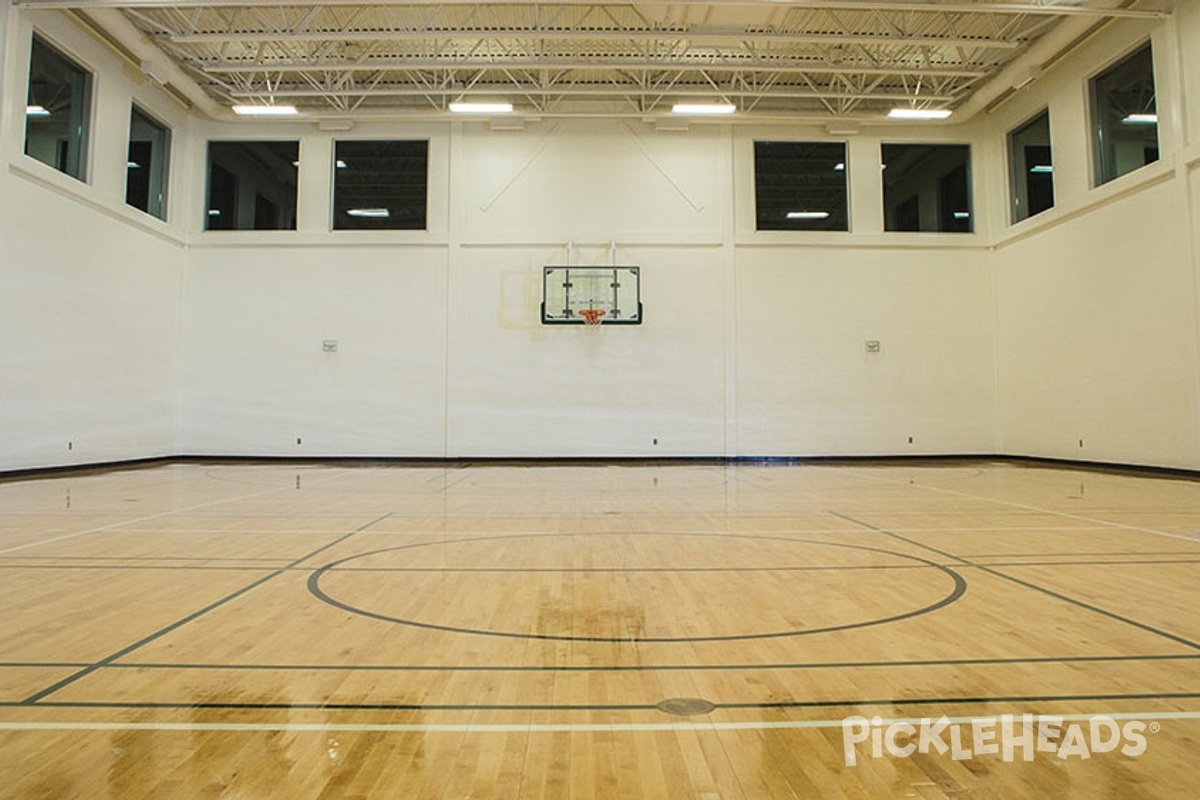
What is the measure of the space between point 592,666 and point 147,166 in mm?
12852

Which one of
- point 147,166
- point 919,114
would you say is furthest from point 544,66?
point 147,166

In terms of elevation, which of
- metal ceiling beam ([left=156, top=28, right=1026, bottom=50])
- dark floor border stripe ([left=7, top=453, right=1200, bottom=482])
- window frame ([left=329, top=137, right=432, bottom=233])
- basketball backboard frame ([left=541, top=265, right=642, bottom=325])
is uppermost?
metal ceiling beam ([left=156, top=28, right=1026, bottom=50])

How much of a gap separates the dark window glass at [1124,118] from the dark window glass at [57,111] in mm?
14697

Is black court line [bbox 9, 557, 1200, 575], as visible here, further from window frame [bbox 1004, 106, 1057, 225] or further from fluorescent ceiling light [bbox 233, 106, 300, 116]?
window frame [bbox 1004, 106, 1057, 225]

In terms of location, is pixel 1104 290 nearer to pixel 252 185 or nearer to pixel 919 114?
pixel 919 114

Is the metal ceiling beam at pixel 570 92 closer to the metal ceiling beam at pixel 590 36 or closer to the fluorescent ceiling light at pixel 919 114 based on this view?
the fluorescent ceiling light at pixel 919 114

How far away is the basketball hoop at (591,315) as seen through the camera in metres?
12.1

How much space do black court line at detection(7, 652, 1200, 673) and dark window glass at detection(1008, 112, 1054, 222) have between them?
11.5 metres

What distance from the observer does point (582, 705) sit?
1.89m

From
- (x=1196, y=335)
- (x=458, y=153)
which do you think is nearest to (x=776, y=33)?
(x=458, y=153)

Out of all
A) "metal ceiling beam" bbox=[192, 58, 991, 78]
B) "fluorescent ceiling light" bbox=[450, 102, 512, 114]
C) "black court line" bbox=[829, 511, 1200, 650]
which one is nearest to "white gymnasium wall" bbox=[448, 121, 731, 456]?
"fluorescent ceiling light" bbox=[450, 102, 512, 114]

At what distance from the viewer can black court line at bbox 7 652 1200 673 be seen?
215 cm

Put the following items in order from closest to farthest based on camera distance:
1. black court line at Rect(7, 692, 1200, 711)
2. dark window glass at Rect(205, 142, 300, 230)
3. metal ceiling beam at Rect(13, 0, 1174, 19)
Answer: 1. black court line at Rect(7, 692, 1200, 711)
2. metal ceiling beam at Rect(13, 0, 1174, 19)
3. dark window glass at Rect(205, 142, 300, 230)

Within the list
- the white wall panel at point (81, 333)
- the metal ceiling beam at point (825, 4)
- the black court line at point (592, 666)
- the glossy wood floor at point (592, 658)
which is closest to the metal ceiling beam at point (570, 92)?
the metal ceiling beam at point (825, 4)
